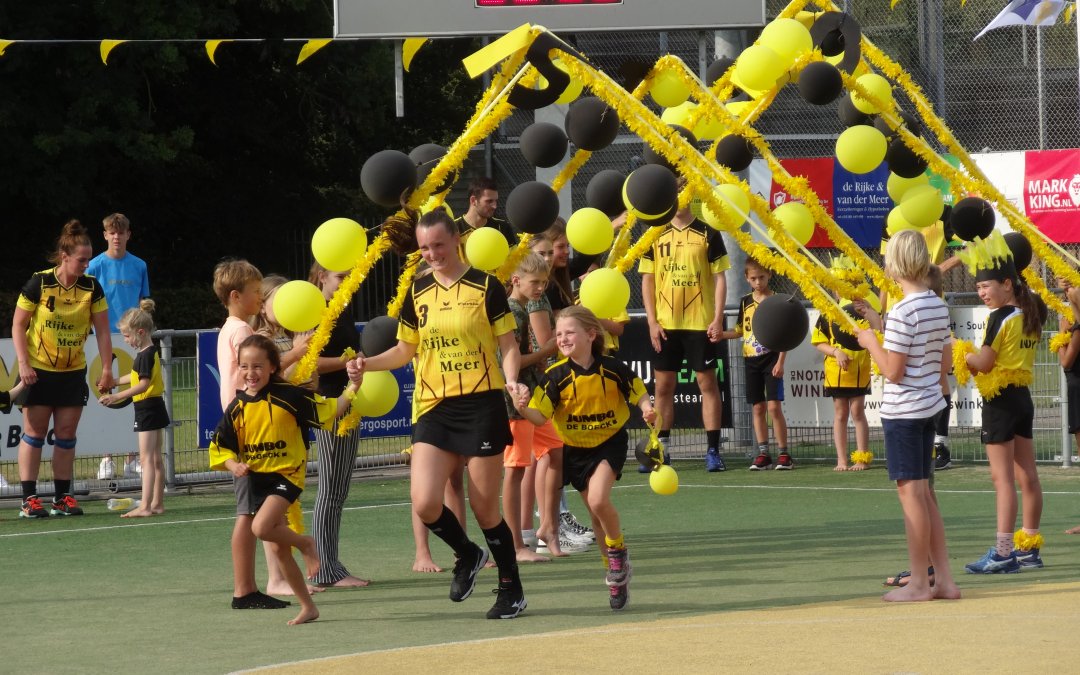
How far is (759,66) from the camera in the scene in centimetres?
804

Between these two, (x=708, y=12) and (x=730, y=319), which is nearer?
(x=708, y=12)

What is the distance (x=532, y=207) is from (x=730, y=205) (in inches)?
37.8

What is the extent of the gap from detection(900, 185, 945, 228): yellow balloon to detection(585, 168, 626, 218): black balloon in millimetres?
1526

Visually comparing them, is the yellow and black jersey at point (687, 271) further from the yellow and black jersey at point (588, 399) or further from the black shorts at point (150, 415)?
the yellow and black jersey at point (588, 399)

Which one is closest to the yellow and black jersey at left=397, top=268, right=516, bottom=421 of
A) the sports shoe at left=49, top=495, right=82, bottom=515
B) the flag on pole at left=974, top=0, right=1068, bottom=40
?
the sports shoe at left=49, top=495, right=82, bottom=515

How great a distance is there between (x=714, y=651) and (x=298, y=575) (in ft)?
6.82

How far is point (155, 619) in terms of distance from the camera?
7.57 m

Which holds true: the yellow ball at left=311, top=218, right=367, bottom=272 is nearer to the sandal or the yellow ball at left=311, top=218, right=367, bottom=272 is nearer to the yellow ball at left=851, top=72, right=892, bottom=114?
the yellow ball at left=851, top=72, right=892, bottom=114

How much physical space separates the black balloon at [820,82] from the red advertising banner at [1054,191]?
1333 cm

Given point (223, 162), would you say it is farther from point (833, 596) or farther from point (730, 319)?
point (833, 596)

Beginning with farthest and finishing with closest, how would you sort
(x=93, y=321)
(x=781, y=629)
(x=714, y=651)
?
1. (x=93, y=321)
2. (x=781, y=629)
3. (x=714, y=651)

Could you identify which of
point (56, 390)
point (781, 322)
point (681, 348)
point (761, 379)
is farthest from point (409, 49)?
point (781, 322)

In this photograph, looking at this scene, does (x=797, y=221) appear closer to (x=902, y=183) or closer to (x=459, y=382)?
(x=902, y=183)

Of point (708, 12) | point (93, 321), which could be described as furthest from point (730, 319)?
point (93, 321)
